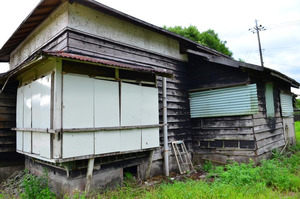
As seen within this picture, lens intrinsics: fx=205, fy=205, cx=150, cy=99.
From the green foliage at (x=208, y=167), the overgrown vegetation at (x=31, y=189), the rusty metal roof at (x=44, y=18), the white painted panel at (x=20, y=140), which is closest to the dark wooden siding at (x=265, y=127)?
the green foliage at (x=208, y=167)

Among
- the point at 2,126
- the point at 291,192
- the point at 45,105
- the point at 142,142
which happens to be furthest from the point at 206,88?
the point at 2,126

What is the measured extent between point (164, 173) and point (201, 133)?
2.15 metres

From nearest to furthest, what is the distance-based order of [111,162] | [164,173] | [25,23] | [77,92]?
1. [77,92]
2. [111,162]
3. [25,23]
4. [164,173]

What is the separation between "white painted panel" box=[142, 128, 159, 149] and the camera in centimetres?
553

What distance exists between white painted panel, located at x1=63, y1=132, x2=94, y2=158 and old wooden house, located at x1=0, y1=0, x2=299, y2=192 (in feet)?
0.07

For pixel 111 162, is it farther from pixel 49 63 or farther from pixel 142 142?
pixel 49 63

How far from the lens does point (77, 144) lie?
4238 millimetres

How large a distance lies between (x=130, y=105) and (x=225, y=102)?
12.1 ft

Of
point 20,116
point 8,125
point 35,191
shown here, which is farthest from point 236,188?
point 8,125

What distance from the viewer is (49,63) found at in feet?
14.8

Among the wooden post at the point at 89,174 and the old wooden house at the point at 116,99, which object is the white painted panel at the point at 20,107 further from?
the wooden post at the point at 89,174

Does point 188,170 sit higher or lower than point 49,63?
lower

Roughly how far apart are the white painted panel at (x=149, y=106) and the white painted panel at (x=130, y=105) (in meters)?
0.15

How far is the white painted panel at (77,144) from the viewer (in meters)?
4.08
